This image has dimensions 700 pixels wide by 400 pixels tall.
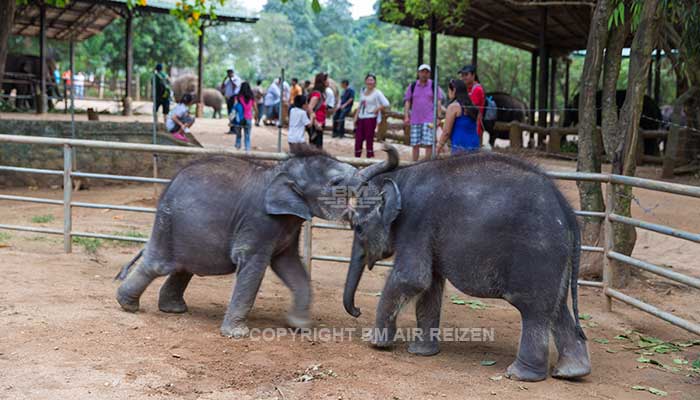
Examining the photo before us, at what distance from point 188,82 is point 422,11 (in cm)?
2584

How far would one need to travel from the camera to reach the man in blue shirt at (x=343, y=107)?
19500 millimetres

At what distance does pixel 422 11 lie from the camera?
14.5 m

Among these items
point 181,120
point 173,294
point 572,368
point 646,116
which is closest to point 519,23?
point 646,116

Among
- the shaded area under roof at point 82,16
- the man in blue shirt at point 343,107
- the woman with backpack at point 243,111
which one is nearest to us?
the woman with backpack at point 243,111

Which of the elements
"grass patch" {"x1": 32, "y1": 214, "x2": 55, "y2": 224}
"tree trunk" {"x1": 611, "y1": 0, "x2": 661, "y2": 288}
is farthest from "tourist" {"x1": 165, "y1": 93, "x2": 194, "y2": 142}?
"tree trunk" {"x1": 611, "y1": 0, "x2": 661, "y2": 288}

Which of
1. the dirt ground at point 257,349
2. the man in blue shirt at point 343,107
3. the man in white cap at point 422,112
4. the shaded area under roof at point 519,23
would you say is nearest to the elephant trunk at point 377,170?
the dirt ground at point 257,349

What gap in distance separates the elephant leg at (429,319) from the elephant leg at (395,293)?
0.60 feet

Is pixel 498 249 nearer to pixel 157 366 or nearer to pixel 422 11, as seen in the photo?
pixel 157 366

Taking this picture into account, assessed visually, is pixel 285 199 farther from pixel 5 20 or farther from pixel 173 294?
pixel 5 20

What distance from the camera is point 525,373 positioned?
4719 millimetres

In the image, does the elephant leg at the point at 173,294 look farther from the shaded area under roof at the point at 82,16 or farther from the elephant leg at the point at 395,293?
the shaded area under roof at the point at 82,16

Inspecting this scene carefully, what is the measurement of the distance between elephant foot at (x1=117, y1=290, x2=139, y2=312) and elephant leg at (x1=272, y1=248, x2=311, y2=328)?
1032mm

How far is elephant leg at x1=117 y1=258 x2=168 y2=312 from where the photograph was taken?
5.71m

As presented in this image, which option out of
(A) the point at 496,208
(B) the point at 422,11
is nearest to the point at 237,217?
(A) the point at 496,208
